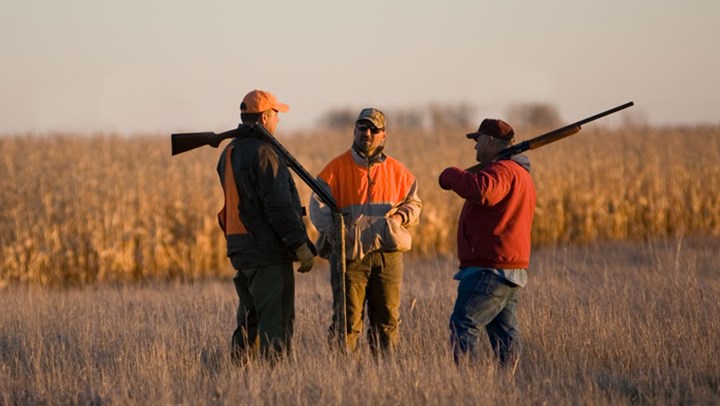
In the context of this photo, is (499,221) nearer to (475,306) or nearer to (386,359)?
(475,306)

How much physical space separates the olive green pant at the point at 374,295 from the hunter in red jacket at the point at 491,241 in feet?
2.27

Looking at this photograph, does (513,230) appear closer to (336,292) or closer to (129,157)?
(336,292)

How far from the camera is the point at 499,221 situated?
741 cm

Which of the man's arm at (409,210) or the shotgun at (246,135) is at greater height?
the shotgun at (246,135)

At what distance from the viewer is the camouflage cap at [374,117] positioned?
26.0 ft

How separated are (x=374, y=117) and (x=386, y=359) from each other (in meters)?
1.90

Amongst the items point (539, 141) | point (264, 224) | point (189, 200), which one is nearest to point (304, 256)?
point (264, 224)

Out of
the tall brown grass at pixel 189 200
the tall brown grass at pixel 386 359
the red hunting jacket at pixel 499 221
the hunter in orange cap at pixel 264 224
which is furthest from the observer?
the tall brown grass at pixel 189 200

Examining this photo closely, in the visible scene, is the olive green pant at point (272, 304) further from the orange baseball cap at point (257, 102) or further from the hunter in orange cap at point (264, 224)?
the orange baseball cap at point (257, 102)

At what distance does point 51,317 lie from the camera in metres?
10.8

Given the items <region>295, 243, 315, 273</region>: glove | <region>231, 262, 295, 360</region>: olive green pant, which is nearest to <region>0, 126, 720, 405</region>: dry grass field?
<region>231, 262, 295, 360</region>: olive green pant

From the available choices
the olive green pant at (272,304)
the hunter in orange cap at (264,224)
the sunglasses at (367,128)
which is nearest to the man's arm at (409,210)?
the sunglasses at (367,128)

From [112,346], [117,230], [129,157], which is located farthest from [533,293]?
[129,157]

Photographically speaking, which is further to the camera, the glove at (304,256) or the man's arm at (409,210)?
the man's arm at (409,210)
